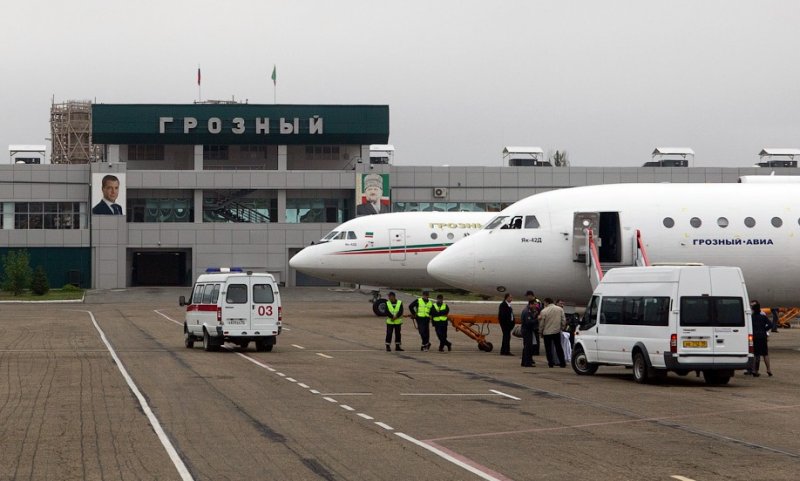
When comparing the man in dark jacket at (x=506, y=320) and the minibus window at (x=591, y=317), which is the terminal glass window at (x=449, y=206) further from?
the minibus window at (x=591, y=317)

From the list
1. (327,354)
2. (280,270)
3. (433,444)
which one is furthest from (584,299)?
(280,270)

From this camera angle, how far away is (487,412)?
20.9m

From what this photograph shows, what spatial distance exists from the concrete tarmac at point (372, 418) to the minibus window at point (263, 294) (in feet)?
5.55

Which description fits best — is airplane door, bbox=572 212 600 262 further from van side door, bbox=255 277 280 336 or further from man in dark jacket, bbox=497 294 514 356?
van side door, bbox=255 277 280 336

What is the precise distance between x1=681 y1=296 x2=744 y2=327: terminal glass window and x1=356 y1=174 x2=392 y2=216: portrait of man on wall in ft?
227

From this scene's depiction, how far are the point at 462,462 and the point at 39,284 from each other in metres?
76.7

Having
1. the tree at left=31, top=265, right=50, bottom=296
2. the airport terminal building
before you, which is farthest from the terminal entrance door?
the tree at left=31, top=265, right=50, bottom=296

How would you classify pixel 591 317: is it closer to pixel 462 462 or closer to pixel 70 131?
pixel 462 462

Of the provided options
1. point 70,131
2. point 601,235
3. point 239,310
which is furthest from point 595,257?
point 70,131

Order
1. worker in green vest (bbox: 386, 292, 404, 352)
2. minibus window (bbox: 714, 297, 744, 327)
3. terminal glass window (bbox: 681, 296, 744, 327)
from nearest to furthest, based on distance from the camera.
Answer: terminal glass window (bbox: 681, 296, 744, 327), minibus window (bbox: 714, 297, 744, 327), worker in green vest (bbox: 386, 292, 404, 352)

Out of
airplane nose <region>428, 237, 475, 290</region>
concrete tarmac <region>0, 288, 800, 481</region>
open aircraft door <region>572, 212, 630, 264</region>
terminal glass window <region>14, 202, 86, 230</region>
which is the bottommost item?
concrete tarmac <region>0, 288, 800, 481</region>

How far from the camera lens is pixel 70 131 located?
420 ft

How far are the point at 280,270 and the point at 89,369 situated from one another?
6737cm

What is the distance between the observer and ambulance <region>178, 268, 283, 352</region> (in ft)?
117
